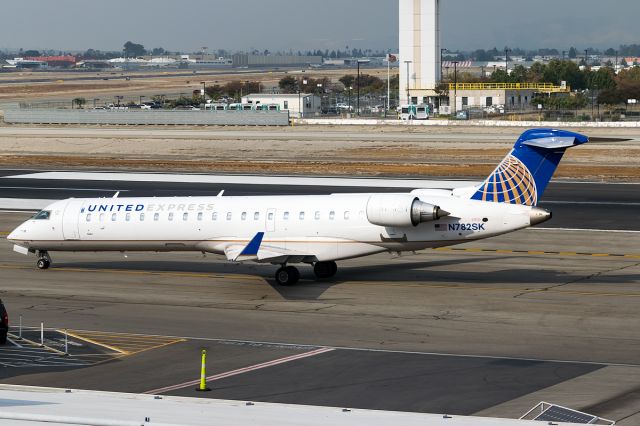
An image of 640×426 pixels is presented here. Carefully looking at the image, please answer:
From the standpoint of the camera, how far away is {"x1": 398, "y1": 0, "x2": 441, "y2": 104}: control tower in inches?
5344

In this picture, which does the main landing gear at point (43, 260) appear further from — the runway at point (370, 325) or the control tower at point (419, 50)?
the control tower at point (419, 50)

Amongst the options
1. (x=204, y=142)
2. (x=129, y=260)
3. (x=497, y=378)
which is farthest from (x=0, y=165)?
(x=497, y=378)

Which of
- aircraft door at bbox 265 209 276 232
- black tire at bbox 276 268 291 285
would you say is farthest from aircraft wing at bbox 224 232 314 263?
aircraft door at bbox 265 209 276 232

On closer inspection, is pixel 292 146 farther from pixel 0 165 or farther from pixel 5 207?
pixel 5 207

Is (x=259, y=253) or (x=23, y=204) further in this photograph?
(x=23, y=204)

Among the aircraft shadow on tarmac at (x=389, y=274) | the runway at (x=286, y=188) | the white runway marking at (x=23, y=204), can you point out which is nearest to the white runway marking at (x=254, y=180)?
the runway at (x=286, y=188)

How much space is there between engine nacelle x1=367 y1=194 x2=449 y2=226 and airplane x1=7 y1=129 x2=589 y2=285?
0.03 meters

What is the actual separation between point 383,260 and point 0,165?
47999mm

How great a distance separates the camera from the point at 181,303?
1351 inches

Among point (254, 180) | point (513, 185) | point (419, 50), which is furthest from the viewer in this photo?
point (419, 50)

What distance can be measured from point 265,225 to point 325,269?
9.02ft

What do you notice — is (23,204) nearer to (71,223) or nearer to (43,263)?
(43,263)

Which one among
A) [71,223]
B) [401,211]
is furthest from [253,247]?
[71,223]

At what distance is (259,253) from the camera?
117 ft
